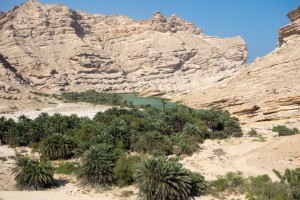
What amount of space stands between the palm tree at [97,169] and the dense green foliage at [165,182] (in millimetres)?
3096

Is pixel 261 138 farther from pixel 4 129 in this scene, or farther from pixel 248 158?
pixel 4 129

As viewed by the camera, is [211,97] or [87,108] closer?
[211,97]

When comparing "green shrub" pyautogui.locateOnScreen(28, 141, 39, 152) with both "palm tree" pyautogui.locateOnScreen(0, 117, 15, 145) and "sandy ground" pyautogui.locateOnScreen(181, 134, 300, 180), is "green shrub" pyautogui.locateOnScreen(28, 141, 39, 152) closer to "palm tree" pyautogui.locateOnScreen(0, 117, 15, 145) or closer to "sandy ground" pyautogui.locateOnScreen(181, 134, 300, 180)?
"palm tree" pyautogui.locateOnScreen(0, 117, 15, 145)

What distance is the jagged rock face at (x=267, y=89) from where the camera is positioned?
153 ft

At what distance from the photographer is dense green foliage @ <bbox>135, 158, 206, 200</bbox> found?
19.8 meters

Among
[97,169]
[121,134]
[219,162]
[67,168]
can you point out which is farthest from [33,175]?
[219,162]

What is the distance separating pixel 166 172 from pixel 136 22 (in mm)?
164057

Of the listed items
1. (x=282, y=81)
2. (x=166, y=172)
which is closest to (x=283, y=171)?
(x=166, y=172)

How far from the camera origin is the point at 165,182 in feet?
65.7

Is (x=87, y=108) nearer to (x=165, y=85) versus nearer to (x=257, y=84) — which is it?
(x=257, y=84)

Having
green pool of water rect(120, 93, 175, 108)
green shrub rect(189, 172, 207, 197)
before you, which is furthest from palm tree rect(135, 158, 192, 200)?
green pool of water rect(120, 93, 175, 108)

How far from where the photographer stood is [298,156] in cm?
2620

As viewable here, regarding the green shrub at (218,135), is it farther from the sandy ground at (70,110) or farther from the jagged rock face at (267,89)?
the sandy ground at (70,110)

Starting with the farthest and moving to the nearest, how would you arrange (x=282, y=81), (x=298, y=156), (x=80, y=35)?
(x=80, y=35)
(x=282, y=81)
(x=298, y=156)
